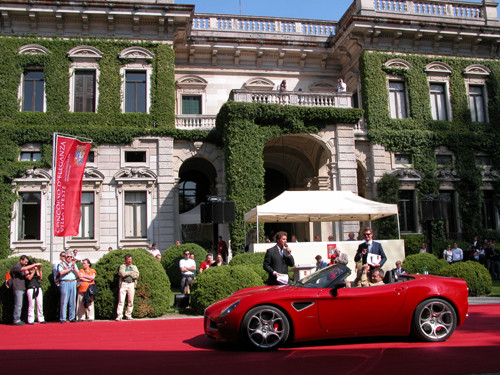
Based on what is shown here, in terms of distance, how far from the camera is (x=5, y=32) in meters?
23.2

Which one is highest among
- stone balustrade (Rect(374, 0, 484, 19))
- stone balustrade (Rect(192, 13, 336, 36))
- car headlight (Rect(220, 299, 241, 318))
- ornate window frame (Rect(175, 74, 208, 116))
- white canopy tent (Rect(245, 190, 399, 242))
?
stone balustrade (Rect(374, 0, 484, 19))

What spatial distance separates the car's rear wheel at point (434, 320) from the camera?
7.20 meters

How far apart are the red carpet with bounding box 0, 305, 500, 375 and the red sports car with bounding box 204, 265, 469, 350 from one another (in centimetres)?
23

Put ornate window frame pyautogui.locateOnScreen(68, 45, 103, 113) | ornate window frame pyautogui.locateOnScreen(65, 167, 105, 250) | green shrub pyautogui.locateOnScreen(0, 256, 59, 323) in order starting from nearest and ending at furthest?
1. green shrub pyautogui.locateOnScreen(0, 256, 59, 323)
2. ornate window frame pyautogui.locateOnScreen(65, 167, 105, 250)
3. ornate window frame pyautogui.locateOnScreen(68, 45, 103, 113)

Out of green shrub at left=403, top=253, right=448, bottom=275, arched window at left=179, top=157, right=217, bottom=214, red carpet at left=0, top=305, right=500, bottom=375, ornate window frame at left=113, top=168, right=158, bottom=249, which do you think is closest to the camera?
red carpet at left=0, top=305, right=500, bottom=375

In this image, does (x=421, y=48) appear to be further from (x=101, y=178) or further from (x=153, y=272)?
(x=153, y=272)

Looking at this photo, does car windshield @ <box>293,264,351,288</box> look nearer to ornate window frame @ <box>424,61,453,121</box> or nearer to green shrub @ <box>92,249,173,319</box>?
green shrub @ <box>92,249,173,319</box>

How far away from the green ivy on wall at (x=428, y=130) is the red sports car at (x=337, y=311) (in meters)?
18.8

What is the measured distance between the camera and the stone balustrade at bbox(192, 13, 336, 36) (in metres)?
27.4

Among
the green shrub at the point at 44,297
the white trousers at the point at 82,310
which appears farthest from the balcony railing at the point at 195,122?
the white trousers at the point at 82,310

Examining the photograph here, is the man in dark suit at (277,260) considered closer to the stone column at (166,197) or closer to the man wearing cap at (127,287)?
the man wearing cap at (127,287)

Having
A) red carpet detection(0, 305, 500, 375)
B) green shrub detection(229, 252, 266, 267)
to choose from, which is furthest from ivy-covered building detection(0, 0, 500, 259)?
red carpet detection(0, 305, 500, 375)

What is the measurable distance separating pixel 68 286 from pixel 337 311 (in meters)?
7.01

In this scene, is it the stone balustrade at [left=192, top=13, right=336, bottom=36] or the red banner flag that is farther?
the stone balustrade at [left=192, top=13, right=336, bottom=36]
